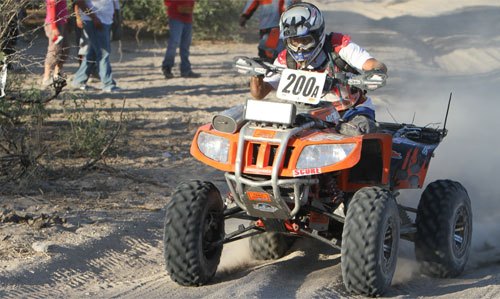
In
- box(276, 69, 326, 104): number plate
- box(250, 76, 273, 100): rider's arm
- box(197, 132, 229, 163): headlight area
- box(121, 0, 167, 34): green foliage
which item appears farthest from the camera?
box(121, 0, 167, 34): green foliage

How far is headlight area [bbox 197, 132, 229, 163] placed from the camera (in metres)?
7.25

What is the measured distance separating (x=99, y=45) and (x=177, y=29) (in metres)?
2.02

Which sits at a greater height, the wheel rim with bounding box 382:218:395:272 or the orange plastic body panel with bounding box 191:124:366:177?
the orange plastic body panel with bounding box 191:124:366:177

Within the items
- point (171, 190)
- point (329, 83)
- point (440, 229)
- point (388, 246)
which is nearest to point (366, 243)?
point (388, 246)

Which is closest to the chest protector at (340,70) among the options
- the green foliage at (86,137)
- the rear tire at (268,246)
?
the rear tire at (268,246)

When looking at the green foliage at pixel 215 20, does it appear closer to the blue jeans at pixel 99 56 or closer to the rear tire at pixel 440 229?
the blue jeans at pixel 99 56

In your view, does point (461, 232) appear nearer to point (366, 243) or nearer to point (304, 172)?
point (366, 243)

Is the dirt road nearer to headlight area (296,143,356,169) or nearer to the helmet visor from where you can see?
headlight area (296,143,356,169)

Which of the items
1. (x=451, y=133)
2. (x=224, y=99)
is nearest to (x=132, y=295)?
(x=451, y=133)

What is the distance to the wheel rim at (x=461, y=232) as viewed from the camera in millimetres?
7871

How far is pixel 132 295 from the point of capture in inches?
285

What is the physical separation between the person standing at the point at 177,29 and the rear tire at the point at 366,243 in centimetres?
1049

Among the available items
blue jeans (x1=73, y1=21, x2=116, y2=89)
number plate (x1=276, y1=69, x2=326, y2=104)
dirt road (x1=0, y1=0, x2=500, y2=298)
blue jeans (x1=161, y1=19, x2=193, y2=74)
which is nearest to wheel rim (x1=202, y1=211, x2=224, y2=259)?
dirt road (x1=0, y1=0, x2=500, y2=298)

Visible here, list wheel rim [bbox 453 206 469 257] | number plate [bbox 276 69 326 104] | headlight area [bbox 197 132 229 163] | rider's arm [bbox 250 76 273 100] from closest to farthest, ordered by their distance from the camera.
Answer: headlight area [bbox 197 132 229 163]
number plate [bbox 276 69 326 104]
wheel rim [bbox 453 206 469 257]
rider's arm [bbox 250 76 273 100]
